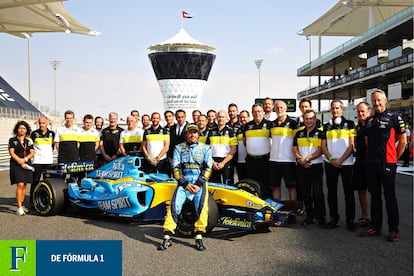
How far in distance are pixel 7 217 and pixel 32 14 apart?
33.7 meters

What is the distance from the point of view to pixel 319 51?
61.0 meters

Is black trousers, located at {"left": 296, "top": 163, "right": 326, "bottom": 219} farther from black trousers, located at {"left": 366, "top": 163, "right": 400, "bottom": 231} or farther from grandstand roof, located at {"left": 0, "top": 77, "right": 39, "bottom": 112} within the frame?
grandstand roof, located at {"left": 0, "top": 77, "right": 39, "bottom": 112}

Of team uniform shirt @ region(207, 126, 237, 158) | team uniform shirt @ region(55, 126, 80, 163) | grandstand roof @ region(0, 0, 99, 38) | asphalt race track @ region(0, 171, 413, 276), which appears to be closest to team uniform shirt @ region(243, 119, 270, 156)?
team uniform shirt @ region(207, 126, 237, 158)

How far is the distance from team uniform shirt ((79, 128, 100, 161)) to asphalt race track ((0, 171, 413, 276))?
70.0 inches

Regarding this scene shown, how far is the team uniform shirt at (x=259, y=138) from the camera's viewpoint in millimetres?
7035

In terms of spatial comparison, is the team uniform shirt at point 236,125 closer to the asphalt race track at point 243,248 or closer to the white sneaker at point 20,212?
the asphalt race track at point 243,248

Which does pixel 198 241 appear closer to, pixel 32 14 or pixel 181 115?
pixel 181 115

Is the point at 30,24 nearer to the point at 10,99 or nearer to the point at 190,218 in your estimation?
the point at 10,99

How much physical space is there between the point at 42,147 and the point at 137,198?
8.36ft

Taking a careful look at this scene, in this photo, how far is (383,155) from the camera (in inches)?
222

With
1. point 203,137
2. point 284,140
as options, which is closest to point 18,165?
point 203,137

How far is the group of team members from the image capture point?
5.70 metres

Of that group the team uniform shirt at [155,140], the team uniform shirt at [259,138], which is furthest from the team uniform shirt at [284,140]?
the team uniform shirt at [155,140]

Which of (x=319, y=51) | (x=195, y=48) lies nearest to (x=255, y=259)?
(x=319, y=51)
